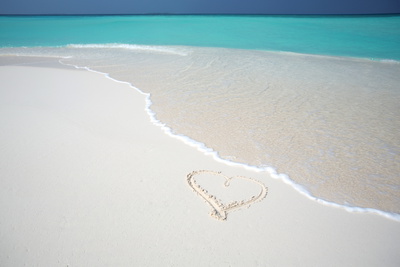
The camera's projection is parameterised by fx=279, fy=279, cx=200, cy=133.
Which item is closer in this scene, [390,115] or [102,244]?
[102,244]

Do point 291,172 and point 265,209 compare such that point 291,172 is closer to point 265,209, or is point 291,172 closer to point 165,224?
point 265,209

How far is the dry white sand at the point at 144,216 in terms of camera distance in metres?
1.64

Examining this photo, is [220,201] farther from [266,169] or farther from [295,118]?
[295,118]

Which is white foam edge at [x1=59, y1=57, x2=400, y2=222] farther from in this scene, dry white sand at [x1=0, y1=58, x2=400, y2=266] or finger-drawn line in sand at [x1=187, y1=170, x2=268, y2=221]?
finger-drawn line in sand at [x1=187, y1=170, x2=268, y2=221]

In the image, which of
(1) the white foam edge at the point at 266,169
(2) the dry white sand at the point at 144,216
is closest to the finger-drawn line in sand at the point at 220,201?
(2) the dry white sand at the point at 144,216

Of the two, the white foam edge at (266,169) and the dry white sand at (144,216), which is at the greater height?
the dry white sand at (144,216)

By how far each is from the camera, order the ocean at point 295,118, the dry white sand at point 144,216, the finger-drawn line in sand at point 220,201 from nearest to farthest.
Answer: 1. the dry white sand at point 144,216
2. the finger-drawn line in sand at point 220,201
3. the ocean at point 295,118

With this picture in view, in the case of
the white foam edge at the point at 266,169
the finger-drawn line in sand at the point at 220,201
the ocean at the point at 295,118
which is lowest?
the ocean at the point at 295,118

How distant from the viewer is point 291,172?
2438 mm

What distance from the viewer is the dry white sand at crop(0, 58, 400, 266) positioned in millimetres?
1645

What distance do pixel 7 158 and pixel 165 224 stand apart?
172 cm

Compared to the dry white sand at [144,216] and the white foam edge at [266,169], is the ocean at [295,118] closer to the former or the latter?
the white foam edge at [266,169]

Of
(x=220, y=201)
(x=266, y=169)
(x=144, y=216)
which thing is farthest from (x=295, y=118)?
Answer: (x=144, y=216)

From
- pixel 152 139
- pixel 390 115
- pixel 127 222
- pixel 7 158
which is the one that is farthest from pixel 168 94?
pixel 390 115
